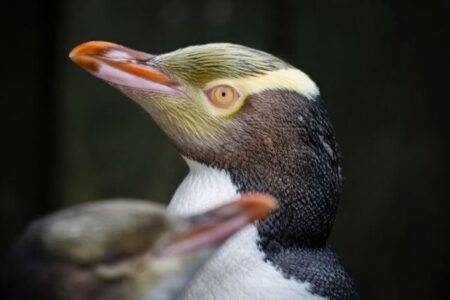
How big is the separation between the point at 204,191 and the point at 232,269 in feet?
0.37

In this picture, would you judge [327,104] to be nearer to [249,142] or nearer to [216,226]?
[249,142]

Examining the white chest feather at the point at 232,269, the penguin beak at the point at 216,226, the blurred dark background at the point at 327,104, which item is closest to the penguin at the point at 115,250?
the penguin beak at the point at 216,226

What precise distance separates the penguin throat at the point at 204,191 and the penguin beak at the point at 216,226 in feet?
0.90

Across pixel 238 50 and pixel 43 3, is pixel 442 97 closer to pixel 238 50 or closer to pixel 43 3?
pixel 43 3

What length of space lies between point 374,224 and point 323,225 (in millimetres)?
1506

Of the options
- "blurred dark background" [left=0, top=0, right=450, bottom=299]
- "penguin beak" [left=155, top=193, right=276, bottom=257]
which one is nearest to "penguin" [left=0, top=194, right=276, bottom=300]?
"penguin beak" [left=155, top=193, right=276, bottom=257]

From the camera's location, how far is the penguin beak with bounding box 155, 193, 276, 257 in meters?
1.21

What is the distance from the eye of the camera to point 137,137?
9.89ft

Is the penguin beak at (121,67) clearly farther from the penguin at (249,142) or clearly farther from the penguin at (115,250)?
the penguin at (115,250)

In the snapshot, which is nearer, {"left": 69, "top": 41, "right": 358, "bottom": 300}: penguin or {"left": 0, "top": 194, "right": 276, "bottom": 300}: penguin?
{"left": 0, "top": 194, "right": 276, "bottom": 300}: penguin

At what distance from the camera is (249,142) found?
1.53 m

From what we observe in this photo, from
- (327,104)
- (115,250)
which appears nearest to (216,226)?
(115,250)

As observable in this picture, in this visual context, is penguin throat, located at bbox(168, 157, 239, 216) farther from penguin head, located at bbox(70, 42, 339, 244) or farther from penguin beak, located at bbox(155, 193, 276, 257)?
penguin beak, located at bbox(155, 193, 276, 257)

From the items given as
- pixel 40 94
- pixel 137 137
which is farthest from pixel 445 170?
pixel 40 94
